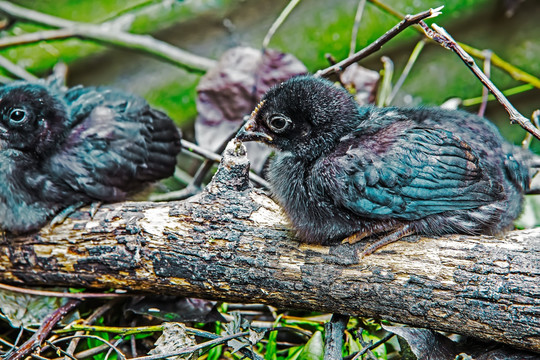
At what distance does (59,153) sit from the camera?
2.87m

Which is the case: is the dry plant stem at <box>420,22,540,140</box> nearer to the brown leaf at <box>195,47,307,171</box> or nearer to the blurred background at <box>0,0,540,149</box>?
the brown leaf at <box>195,47,307,171</box>

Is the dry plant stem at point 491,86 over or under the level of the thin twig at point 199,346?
over

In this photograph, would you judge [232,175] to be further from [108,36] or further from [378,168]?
[108,36]

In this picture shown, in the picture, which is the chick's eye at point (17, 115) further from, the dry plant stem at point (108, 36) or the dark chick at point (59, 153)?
the dry plant stem at point (108, 36)

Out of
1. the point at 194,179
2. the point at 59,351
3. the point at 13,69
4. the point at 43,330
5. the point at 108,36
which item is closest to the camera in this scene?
the point at 59,351

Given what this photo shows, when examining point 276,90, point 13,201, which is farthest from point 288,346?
point 13,201

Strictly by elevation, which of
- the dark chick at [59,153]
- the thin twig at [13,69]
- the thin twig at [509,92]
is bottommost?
the dark chick at [59,153]

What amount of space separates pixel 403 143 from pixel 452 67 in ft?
8.75

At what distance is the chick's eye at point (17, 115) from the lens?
276 cm

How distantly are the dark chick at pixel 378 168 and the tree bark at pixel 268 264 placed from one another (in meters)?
0.09

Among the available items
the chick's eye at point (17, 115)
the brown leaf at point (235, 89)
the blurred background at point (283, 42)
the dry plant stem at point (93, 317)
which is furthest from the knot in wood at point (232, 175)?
the blurred background at point (283, 42)

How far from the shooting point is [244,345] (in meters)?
2.28

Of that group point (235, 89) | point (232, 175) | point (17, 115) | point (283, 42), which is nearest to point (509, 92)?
point (283, 42)

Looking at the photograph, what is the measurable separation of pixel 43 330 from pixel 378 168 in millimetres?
1728
